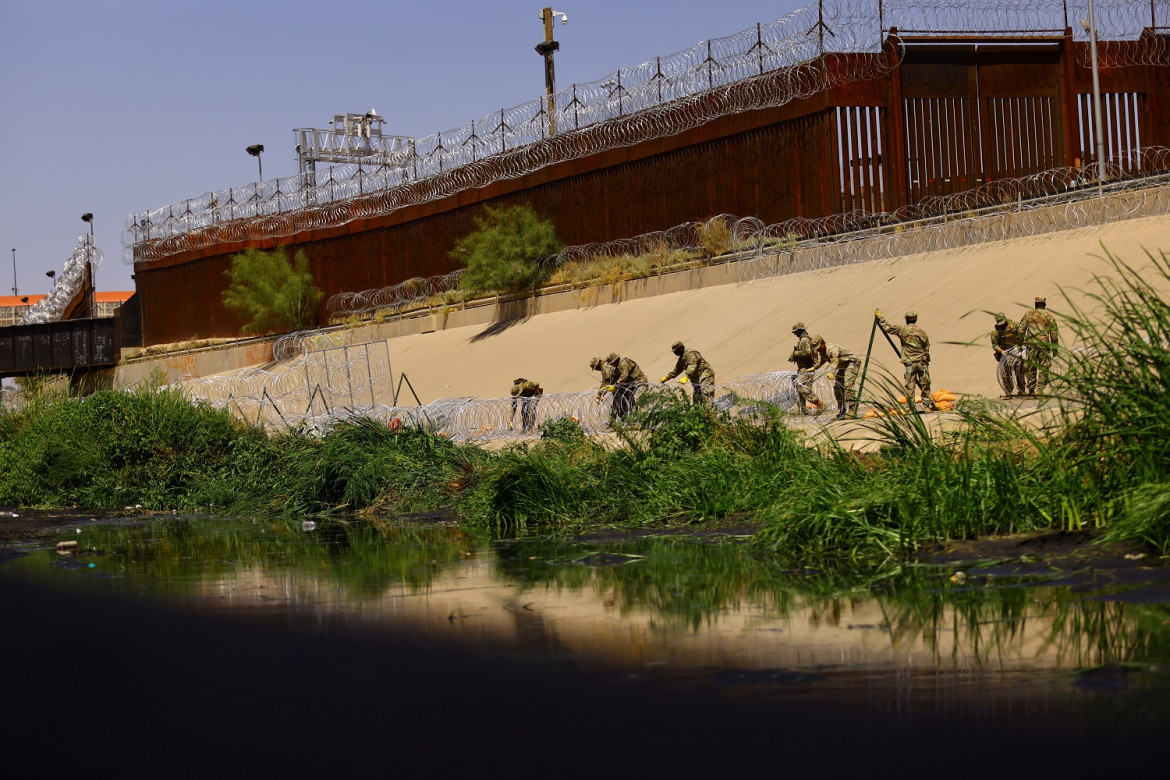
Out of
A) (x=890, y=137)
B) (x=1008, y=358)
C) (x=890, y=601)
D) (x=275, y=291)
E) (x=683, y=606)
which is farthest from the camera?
(x=275, y=291)

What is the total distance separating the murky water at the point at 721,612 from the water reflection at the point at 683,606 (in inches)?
0.7

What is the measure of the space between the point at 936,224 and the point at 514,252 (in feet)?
44.5

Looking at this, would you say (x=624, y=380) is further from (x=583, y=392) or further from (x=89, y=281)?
(x=89, y=281)

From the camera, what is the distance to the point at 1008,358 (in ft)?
54.6

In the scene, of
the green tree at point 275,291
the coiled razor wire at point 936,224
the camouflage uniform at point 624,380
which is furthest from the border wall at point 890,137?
the green tree at point 275,291

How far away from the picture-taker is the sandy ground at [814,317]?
71.1ft

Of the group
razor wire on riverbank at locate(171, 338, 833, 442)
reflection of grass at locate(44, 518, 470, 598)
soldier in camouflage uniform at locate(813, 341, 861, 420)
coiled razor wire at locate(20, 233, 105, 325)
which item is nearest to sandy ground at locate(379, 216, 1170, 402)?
soldier in camouflage uniform at locate(813, 341, 861, 420)

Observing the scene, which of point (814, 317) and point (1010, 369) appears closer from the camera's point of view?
point (1010, 369)

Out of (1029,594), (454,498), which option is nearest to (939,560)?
(1029,594)

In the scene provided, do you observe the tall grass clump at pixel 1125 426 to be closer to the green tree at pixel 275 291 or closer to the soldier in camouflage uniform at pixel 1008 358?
the soldier in camouflage uniform at pixel 1008 358

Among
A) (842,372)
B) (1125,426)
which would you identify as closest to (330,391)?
(842,372)

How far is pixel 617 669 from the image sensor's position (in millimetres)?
5855

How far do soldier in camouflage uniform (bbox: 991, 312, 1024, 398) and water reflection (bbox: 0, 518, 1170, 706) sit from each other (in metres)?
6.98

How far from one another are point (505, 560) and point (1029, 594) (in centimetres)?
457
